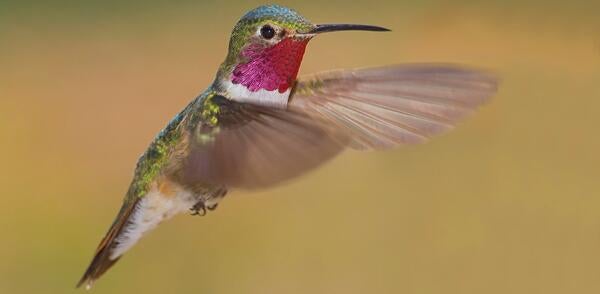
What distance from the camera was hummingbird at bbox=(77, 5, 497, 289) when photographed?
82cm

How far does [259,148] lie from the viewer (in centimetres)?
83

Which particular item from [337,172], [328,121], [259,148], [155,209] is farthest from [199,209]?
[337,172]

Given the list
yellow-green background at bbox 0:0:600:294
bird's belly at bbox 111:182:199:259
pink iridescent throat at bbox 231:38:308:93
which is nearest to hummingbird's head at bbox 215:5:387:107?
pink iridescent throat at bbox 231:38:308:93

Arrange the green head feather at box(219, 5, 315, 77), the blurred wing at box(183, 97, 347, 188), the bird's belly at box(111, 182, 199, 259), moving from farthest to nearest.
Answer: the bird's belly at box(111, 182, 199, 259) < the green head feather at box(219, 5, 315, 77) < the blurred wing at box(183, 97, 347, 188)

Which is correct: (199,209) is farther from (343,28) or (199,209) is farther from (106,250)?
(343,28)

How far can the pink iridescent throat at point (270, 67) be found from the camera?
94cm

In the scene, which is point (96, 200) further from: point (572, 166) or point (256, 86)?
point (256, 86)

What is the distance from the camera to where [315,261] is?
2.33 m

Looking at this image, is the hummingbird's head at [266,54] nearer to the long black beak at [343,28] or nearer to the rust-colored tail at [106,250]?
the long black beak at [343,28]

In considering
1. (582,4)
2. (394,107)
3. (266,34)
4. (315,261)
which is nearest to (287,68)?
(266,34)

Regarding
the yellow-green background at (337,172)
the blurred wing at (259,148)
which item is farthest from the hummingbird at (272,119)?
the yellow-green background at (337,172)

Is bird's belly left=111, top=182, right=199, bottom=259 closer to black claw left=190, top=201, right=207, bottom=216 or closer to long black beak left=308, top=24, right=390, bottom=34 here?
black claw left=190, top=201, right=207, bottom=216

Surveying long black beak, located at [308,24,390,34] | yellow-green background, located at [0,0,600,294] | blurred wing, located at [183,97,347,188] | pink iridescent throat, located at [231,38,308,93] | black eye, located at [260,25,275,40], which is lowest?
yellow-green background, located at [0,0,600,294]

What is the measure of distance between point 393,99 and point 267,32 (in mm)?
181
